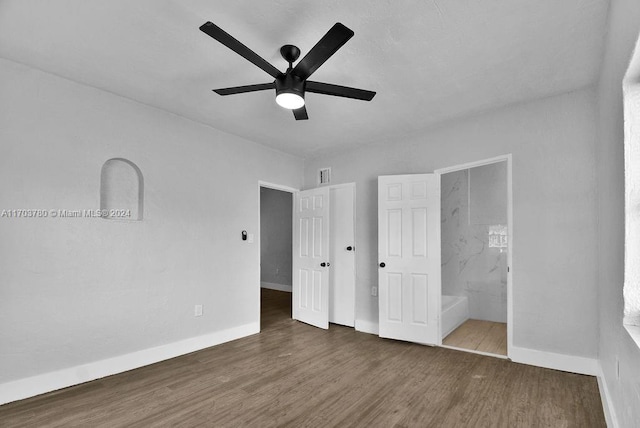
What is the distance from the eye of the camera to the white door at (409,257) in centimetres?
373

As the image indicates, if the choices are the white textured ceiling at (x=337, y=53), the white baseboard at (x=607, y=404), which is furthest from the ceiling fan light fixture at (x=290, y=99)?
the white baseboard at (x=607, y=404)

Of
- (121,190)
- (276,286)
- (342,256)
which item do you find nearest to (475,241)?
(342,256)

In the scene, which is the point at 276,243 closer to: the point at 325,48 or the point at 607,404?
the point at 325,48

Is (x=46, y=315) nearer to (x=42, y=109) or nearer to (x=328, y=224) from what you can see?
(x=42, y=109)

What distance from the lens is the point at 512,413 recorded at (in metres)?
2.27

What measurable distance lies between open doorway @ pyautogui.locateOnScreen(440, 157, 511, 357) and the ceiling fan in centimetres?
336

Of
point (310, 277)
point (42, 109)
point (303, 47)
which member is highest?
point (303, 47)

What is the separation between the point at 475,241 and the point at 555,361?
2408 millimetres

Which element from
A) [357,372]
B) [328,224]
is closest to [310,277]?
[328,224]

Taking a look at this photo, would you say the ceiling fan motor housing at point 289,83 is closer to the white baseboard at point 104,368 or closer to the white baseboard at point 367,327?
the white baseboard at point 104,368

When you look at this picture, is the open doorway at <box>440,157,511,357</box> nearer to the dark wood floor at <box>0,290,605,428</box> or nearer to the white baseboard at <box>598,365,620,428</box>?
the dark wood floor at <box>0,290,605,428</box>

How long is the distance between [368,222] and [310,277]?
1245 mm

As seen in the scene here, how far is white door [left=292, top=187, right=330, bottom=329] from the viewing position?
180 inches

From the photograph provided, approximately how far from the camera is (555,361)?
9.79 feet
